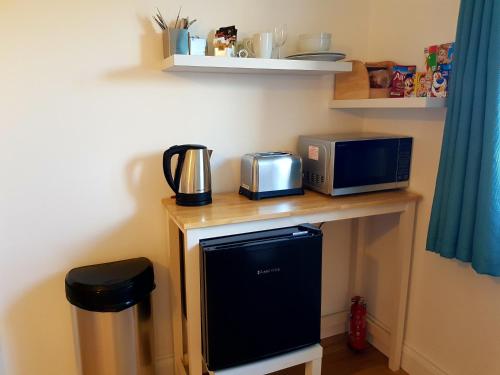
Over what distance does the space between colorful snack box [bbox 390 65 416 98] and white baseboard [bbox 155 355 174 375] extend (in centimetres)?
171

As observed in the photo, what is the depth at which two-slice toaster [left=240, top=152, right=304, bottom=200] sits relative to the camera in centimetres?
178

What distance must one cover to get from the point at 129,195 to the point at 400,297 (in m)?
1.42

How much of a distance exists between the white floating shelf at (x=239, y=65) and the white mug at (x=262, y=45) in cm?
9

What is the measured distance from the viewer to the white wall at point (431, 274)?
1.69m

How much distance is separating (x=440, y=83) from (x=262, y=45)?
0.76 metres

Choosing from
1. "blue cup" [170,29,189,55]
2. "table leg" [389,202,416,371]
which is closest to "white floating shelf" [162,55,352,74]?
"blue cup" [170,29,189,55]

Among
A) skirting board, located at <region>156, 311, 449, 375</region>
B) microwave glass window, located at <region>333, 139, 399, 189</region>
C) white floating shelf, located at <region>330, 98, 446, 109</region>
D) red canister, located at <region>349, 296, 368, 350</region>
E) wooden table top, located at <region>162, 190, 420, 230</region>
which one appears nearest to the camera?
wooden table top, located at <region>162, 190, 420, 230</region>

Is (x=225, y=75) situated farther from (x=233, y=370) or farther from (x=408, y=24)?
(x=233, y=370)

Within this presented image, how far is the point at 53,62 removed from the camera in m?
1.57

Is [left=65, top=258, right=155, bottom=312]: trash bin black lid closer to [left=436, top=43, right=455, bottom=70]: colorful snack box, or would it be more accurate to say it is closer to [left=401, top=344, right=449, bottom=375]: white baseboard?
[left=401, top=344, right=449, bottom=375]: white baseboard

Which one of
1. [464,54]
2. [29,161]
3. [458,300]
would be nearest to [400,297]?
[458,300]

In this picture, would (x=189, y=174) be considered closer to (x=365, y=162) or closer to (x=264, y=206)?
(x=264, y=206)

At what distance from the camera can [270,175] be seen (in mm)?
1804

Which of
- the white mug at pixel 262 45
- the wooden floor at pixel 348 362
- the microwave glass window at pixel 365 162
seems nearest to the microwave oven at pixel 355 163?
the microwave glass window at pixel 365 162
